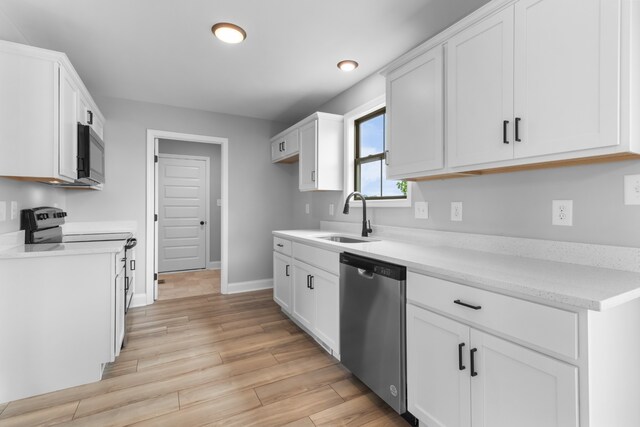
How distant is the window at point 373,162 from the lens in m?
2.83

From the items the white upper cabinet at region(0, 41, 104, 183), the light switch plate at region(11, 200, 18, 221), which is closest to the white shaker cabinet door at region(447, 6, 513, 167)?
the white upper cabinet at region(0, 41, 104, 183)

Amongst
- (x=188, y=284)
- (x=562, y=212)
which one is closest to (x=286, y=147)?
(x=188, y=284)

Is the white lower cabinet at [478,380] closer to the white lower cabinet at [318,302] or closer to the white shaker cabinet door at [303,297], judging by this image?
the white lower cabinet at [318,302]

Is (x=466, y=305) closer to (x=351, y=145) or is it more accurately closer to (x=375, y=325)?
(x=375, y=325)

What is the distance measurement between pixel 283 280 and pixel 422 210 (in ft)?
5.18

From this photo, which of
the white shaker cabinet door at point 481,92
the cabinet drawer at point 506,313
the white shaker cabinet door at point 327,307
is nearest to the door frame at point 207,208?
the white shaker cabinet door at point 327,307

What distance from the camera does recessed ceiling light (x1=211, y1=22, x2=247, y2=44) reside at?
220cm

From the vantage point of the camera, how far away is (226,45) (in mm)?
2475

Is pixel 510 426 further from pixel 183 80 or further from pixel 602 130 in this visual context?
pixel 183 80

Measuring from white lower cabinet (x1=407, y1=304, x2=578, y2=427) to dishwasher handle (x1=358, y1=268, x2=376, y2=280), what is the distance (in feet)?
1.02

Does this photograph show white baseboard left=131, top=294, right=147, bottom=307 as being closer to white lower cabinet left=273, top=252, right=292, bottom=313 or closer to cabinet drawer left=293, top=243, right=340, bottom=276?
white lower cabinet left=273, top=252, right=292, bottom=313

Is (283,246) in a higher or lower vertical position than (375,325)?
higher

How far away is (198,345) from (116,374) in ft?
1.98

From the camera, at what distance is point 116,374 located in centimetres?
217
